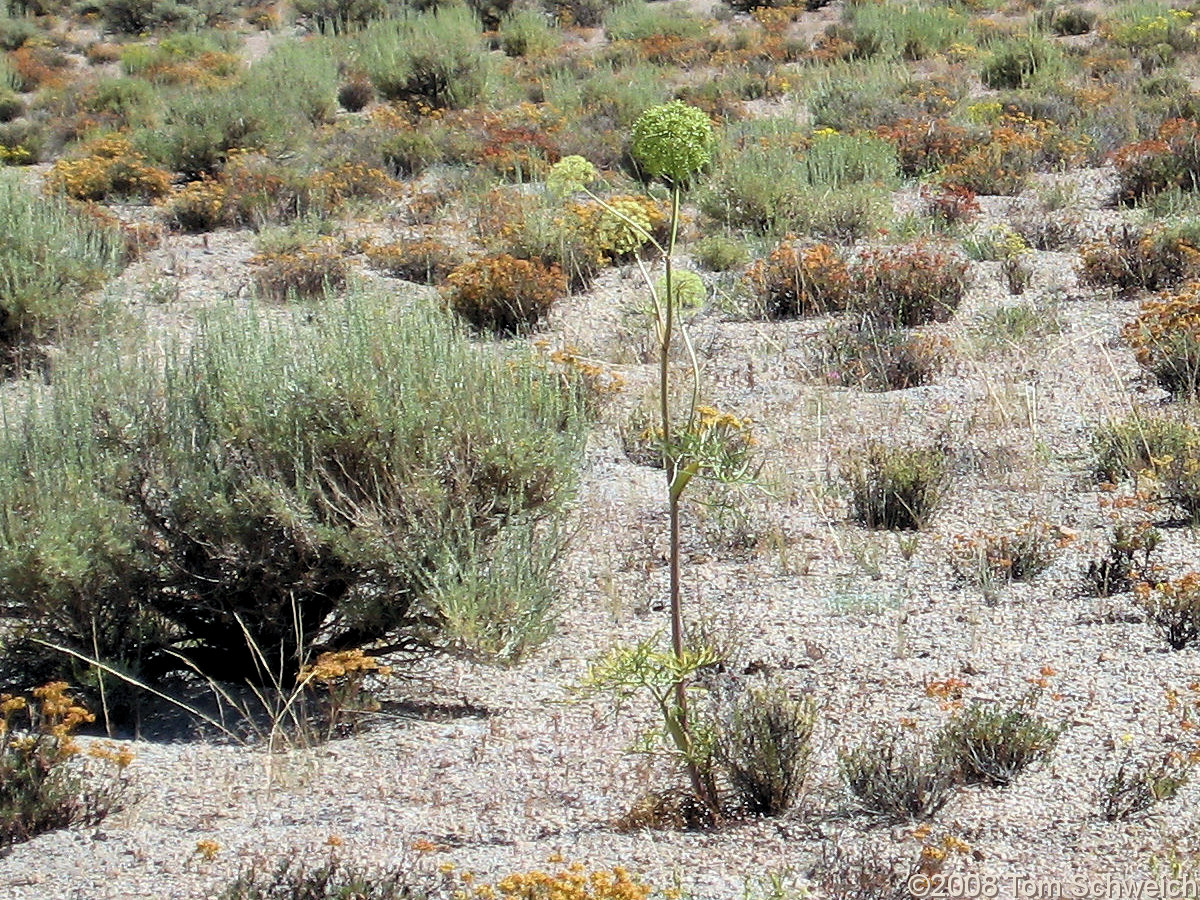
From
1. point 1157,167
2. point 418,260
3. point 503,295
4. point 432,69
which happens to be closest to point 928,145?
point 1157,167

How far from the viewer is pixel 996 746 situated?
382cm

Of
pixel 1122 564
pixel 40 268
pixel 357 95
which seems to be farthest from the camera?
pixel 357 95

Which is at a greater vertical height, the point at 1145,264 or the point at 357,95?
the point at 1145,264

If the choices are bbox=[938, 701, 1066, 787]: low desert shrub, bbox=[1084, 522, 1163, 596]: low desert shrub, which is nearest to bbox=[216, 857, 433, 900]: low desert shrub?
bbox=[938, 701, 1066, 787]: low desert shrub

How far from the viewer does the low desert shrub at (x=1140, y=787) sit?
3.58m

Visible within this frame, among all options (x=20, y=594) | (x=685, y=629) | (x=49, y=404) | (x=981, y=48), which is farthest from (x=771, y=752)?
(x=981, y=48)

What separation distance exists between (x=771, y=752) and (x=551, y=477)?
1619 millimetres

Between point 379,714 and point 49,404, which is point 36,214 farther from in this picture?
point 379,714

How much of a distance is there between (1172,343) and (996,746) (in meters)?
3.89

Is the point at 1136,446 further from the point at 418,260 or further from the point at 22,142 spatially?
the point at 22,142

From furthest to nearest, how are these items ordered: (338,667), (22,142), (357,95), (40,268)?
1. (357,95)
2. (22,142)
3. (40,268)
4. (338,667)

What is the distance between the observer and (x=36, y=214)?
27.9 feet

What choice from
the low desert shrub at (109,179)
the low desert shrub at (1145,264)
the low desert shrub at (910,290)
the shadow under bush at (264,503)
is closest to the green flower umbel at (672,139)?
the shadow under bush at (264,503)

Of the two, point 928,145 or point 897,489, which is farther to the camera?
point 928,145
